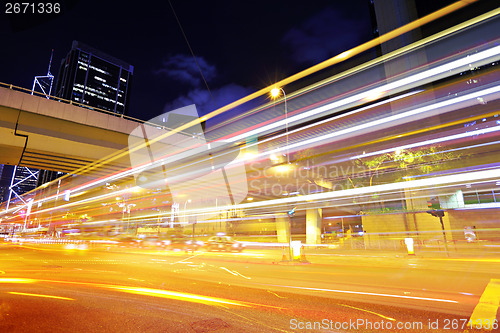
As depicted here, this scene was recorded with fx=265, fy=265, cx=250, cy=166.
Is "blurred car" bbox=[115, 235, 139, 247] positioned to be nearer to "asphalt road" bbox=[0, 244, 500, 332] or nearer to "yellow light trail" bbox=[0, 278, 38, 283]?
"yellow light trail" bbox=[0, 278, 38, 283]

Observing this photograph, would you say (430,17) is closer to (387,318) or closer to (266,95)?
(266,95)

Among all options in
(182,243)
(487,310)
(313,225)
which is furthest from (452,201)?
(182,243)

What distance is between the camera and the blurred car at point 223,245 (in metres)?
21.2

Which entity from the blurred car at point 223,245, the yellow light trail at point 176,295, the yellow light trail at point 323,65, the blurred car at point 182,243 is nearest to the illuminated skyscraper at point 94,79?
the yellow light trail at point 323,65

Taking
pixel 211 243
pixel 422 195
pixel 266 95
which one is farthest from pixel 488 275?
pixel 211 243

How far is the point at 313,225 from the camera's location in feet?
78.1

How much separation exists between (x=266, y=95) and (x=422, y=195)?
13.5m

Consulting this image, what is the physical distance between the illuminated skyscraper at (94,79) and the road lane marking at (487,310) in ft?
571

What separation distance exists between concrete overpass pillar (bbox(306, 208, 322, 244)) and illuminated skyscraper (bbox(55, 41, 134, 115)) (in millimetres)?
160565

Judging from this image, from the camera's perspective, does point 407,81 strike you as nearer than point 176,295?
No

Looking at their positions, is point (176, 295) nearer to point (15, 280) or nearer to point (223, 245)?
point (15, 280)

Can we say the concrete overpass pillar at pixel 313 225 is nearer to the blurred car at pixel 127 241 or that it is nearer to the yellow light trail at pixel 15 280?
the blurred car at pixel 127 241

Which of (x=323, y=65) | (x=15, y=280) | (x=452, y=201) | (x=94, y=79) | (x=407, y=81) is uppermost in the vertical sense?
(x=94, y=79)

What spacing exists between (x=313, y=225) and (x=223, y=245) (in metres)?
8.28
